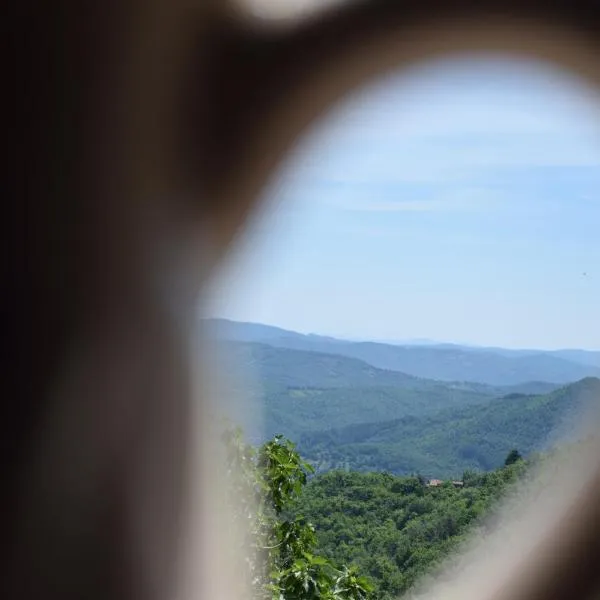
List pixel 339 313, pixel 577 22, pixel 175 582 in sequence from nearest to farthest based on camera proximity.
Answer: pixel 577 22, pixel 175 582, pixel 339 313

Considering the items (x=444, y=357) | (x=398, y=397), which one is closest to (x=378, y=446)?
(x=398, y=397)

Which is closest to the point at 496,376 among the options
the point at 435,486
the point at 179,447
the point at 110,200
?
the point at 435,486

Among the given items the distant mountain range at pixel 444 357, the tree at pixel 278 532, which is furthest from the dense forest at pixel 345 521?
the distant mountain range at pixel 444 357

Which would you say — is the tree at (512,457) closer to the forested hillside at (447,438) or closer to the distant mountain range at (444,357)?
the forested hillside at (447,438)

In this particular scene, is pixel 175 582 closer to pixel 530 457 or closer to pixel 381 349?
pixel 530 457

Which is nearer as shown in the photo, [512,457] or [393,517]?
[512,457]

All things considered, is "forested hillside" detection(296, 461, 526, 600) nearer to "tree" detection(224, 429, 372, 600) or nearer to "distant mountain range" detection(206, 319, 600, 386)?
"tree" detection(224, 429, 372, 600)

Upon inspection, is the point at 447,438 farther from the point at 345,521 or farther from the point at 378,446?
the point at 345,521
